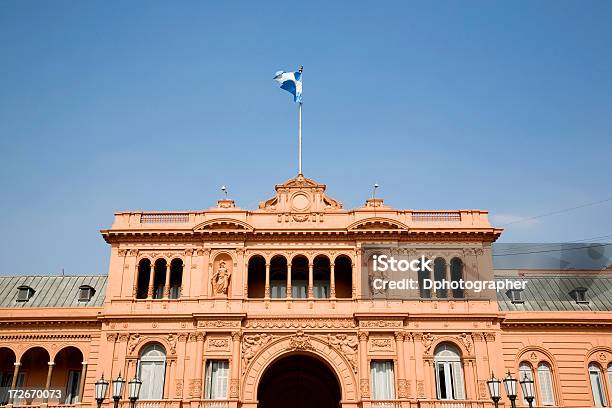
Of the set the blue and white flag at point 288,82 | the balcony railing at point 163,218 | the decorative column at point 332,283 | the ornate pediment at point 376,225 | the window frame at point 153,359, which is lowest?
the window frame at point 153,359

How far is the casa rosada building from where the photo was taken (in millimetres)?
41406

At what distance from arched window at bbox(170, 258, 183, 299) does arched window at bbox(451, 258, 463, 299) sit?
1885cm

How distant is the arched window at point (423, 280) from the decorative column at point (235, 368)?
41.5ft

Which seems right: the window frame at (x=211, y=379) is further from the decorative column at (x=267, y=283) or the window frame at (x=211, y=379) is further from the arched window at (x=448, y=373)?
the arched window at (x=448, y=373)

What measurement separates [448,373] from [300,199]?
15.5 m

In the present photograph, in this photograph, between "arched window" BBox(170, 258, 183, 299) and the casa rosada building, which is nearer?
the casa rosada building

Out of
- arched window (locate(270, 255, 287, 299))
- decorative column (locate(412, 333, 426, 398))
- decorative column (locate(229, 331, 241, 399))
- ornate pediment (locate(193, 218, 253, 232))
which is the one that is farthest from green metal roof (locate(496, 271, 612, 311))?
ornate pediment (locate(193, 218, 253, 232))

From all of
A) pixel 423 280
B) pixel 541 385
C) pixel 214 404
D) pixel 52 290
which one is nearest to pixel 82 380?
pixel 214 404

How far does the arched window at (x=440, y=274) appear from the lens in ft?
144

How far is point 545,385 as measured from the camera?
1737 inches

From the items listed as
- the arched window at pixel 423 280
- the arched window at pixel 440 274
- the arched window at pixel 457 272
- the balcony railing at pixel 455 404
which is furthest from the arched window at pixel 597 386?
the arched window at pixel 423 280

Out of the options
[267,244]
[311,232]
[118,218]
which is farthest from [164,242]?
[311,232]
